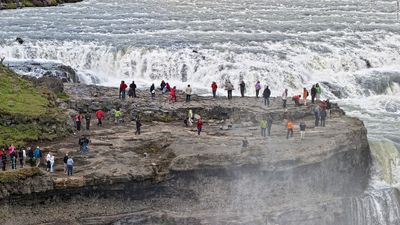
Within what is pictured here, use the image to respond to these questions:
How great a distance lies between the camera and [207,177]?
97.6ft

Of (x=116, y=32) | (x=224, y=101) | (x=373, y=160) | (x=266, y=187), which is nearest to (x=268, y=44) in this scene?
(x=116, y=32)

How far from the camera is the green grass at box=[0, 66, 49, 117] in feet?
106

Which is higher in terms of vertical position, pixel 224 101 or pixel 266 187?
pixel 224 101

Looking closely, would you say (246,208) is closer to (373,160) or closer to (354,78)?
(373,160)

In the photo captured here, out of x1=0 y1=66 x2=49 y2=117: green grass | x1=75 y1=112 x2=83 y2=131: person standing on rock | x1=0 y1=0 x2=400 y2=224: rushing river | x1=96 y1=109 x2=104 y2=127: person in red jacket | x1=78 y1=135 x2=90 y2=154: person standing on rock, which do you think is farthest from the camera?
x1=0 y1=0 x2=400 y2=224: rushing river

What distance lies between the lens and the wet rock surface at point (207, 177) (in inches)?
1102

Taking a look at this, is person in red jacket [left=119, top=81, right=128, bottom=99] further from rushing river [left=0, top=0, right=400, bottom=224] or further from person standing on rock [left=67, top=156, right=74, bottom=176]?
rushing river [left=0, top=0, right=400, bottom=224]

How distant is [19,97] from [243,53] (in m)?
23.7

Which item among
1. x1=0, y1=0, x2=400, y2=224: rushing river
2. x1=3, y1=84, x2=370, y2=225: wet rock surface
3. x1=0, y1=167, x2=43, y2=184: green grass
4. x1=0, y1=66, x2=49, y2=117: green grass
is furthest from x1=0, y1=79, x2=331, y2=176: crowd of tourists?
x1=0, y1=0, x2=400, y2=224: rushing river

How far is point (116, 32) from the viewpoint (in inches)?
2506

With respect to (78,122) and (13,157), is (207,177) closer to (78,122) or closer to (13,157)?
(78,122)

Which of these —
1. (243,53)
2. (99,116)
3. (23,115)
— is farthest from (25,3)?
(23,115)

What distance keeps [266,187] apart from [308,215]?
2.05 metres

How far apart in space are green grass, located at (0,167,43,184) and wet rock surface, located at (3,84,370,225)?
0.70 meters
